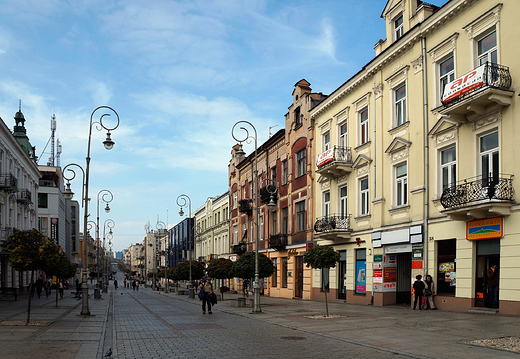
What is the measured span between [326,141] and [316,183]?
291 centimetres

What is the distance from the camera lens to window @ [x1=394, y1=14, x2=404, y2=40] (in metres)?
24.7

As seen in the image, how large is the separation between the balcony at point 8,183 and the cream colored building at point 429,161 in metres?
23.9

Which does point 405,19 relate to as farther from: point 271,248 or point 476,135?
point 271,248

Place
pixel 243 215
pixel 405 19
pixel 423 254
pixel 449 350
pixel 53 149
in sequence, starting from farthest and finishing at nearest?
pixel 53 149 < pixel 243 215 < pixel 405 19 < pixel 423 254 < pixel 449 350

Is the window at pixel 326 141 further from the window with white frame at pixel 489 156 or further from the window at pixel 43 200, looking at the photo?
the window at pixel 43 200

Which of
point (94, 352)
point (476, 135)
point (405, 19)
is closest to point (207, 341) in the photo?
point (94, 352)

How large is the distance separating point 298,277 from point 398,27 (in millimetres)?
19261

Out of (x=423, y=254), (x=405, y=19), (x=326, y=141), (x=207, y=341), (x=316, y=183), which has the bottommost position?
(x=207, y=341)

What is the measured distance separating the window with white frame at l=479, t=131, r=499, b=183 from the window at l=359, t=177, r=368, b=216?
9154 mm

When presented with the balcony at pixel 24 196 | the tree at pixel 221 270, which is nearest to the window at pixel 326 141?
the tree at pixel 221 270

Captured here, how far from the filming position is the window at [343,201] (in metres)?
29.9

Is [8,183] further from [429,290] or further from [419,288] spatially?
[429,290]

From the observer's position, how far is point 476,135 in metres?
18.8

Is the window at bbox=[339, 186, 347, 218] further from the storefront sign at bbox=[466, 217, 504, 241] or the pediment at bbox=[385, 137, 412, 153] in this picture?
the storefront sign at bbox=[466, 217, 504, 241]
